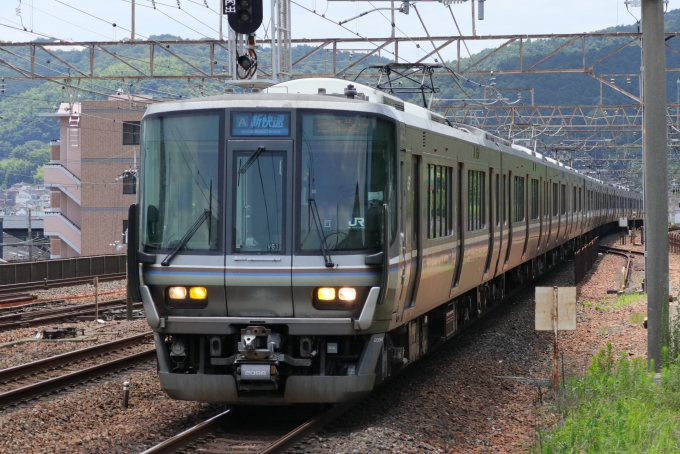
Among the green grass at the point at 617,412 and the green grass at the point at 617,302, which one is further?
the green grass at the point at 617,302

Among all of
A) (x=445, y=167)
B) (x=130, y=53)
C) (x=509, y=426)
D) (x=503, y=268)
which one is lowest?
(x=509, y=426)

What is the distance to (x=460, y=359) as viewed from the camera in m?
12.2

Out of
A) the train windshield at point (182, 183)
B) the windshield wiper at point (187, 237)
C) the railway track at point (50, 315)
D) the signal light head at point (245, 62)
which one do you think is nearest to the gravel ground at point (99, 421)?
the windshield wiper at point (187, 237)

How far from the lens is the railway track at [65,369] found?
994 cm

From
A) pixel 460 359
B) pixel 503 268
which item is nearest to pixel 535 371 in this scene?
pixel 460 359

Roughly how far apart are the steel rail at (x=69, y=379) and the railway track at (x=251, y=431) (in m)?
2.28

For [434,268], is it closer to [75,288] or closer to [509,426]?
[509,426]

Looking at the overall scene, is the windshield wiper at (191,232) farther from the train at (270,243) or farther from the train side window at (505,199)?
the train side window at (505,199)

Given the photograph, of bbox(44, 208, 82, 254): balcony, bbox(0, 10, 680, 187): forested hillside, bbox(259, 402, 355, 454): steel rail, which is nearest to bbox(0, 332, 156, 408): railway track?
bbox(259, 402, 355, 454): steel rail

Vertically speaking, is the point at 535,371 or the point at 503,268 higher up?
the point at 503,268

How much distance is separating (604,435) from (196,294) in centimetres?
335

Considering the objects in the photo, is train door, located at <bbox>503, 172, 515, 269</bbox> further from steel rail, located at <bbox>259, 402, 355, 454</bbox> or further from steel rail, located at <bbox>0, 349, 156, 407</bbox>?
steel rail, located at <bbox>259, 402, 355, 454</bbox>

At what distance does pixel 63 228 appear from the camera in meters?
57.1

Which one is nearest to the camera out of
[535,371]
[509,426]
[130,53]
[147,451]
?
[147,451]
